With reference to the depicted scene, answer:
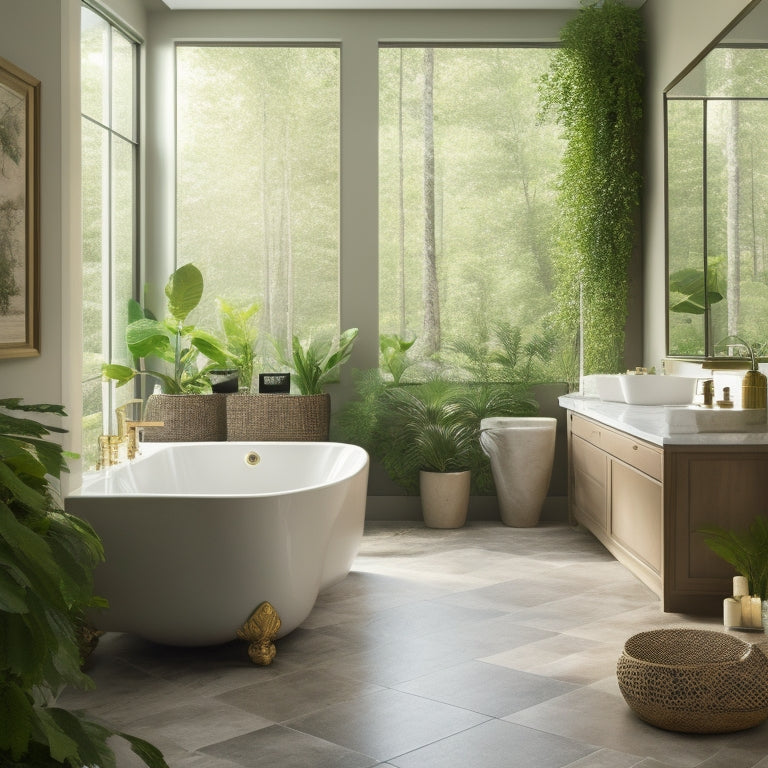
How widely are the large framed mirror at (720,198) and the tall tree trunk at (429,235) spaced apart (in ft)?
4.85

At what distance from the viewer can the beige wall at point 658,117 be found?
507 cm

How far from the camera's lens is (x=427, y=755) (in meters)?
2.59

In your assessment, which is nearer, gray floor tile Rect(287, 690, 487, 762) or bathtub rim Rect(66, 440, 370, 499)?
gray floor tile Rect(287, 690, 487, 762)

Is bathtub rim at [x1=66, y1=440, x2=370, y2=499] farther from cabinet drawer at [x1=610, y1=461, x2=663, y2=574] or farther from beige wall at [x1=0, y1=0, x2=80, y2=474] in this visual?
cabinet drawer at [x1=610, y1=461, x2=663, y2=574]

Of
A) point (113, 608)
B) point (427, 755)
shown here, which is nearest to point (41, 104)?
point (113, 608)

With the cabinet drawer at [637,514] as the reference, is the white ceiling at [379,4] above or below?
above

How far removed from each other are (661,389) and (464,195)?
204 centimetres

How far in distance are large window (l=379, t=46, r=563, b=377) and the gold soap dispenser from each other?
7.25 feet

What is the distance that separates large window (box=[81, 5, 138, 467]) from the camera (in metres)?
5.26

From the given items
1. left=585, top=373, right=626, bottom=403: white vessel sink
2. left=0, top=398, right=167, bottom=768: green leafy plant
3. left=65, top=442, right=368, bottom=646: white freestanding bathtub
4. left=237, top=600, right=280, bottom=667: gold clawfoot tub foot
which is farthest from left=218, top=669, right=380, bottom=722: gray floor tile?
left=585, top=373, right=626, bottom=403: white vessel sink

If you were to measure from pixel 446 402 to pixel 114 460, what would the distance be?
2202mm

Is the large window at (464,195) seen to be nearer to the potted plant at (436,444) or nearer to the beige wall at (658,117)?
the potted plant at (436,444)

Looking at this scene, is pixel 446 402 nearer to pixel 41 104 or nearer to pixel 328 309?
pixel 328 309

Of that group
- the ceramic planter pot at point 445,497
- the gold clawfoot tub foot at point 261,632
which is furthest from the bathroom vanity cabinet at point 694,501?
the ceramic planter pot at point 445,497
